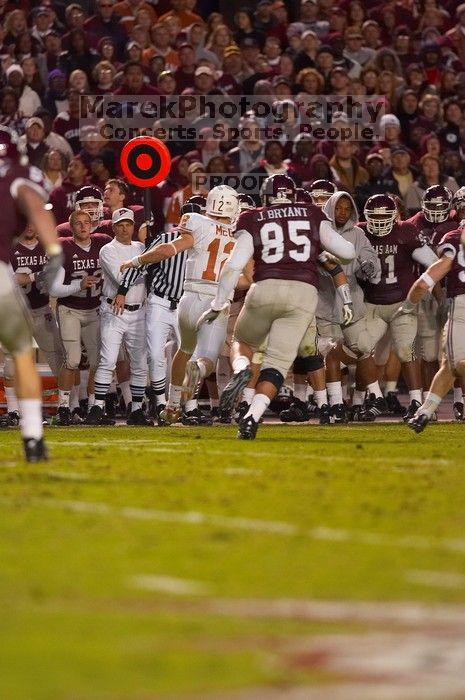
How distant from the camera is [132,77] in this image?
18.1 metres

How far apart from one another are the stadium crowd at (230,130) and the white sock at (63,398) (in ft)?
0.05

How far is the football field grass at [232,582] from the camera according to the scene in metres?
4.11

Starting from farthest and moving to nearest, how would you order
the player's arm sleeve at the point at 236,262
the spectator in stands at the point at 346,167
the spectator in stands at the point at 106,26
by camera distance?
the spectator in stands at the point at 106,26 → the spectator in stands at the point at 346,167 → the player's arm sleeve at the point at 236,262

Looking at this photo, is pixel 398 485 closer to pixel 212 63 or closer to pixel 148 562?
pixel 148 562

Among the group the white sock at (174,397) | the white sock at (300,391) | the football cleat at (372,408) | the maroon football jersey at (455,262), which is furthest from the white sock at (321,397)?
the maroon football jersey at (455,262)

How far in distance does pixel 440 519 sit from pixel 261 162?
443 inches

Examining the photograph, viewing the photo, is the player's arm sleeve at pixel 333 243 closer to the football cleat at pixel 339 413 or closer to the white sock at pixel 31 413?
the football cleat at pixel 339 413

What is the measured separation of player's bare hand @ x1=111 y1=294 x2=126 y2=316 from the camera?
14133mm

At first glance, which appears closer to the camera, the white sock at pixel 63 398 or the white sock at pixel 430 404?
the white sock at pixel 430 404

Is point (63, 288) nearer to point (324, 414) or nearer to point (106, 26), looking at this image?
point (324, 414)

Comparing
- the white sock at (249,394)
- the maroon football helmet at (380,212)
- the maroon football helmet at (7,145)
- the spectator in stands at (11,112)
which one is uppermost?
the spectator in stands at (11,112)

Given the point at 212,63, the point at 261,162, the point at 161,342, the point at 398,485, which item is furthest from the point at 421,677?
the point at 212,63

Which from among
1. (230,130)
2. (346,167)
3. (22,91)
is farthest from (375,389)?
(22,91)

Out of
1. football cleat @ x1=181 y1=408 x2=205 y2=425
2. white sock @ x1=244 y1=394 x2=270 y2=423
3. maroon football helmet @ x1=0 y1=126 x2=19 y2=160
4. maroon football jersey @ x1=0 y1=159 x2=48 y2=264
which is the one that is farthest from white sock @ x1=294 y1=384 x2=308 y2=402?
maroon football jersey @ x1=0 y1=159 x2=48 y2=264
